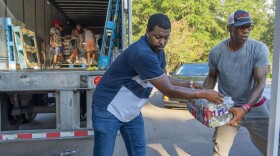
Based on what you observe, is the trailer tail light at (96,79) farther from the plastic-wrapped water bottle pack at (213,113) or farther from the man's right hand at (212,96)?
the man's right hand at (212,96)

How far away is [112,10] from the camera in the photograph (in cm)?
602

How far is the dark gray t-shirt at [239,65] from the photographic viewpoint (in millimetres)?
3058

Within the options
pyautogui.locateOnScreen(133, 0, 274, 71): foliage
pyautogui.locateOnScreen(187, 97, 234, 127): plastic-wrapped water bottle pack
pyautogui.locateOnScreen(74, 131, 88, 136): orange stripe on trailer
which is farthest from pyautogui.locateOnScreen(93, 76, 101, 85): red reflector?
pyautogui.locateOnScreen(133, 0, 274, 71): foliage

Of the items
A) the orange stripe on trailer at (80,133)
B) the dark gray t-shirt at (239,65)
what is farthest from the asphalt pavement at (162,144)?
the dark gray t-shirt at (239,65)

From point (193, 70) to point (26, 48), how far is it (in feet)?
17.9

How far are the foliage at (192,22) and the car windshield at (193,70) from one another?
570 inches

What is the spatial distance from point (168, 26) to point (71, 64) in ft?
18.7

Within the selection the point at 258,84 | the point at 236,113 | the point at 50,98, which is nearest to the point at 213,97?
the point at 236,113

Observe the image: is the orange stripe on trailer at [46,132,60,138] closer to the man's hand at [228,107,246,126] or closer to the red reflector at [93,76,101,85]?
the red reflector at [93,76,101,85]

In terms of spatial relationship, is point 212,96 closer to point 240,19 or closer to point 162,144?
point 240,19

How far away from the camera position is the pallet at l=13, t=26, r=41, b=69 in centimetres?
591

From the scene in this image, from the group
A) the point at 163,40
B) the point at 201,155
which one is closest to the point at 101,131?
the point at 163,40

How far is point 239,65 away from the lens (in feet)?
10.3

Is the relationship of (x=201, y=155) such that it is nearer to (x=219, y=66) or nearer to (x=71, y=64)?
(x=219, y=66)
